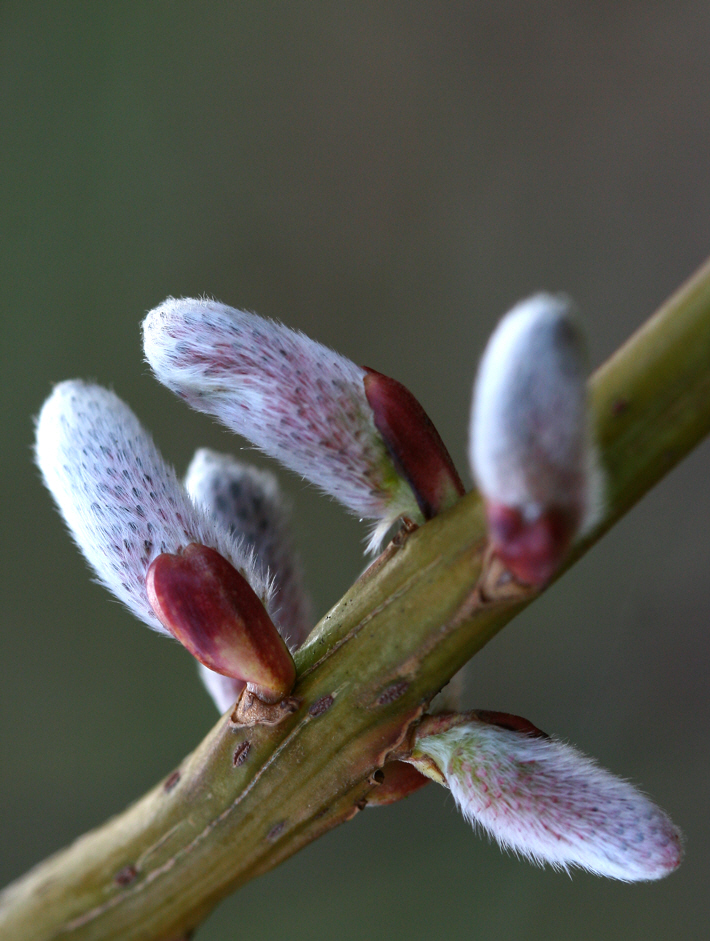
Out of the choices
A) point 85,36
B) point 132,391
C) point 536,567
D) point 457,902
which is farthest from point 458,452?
point 536,567

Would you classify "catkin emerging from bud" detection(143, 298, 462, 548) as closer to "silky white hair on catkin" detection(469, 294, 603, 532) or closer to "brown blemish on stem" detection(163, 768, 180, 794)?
"silky white hair on catkin" detection(469, 294, 603, 532)

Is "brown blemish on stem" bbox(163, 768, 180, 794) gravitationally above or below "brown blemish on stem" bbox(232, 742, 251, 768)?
below

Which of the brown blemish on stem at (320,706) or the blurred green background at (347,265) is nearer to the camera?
the brown blemish on stem at (320,706)

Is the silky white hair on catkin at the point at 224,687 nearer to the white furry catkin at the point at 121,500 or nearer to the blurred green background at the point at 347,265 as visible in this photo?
the white furry catkin at the point at 121,500

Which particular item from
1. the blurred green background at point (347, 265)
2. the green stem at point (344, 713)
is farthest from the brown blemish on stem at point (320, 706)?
the blurred green background at point (347, 265)

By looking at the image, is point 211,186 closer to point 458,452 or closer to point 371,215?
point 371,215

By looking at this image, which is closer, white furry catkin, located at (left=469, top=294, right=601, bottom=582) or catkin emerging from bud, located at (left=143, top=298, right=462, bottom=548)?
white furry catkin, located at (left=469, top=294, right=601, bottom=582)

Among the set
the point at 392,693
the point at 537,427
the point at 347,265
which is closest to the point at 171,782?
the point at 392,693

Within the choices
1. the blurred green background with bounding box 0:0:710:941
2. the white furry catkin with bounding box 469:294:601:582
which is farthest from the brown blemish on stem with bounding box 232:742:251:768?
the blurred green background with bounding box 0:0:710:941
